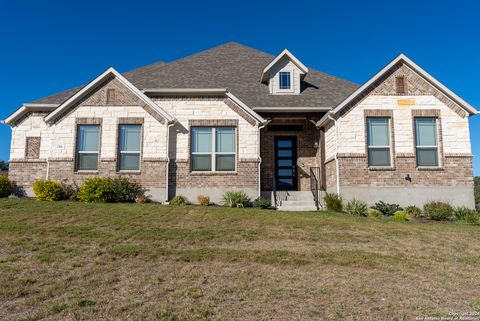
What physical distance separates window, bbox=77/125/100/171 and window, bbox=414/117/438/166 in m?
14.0

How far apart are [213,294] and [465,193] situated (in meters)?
13.8

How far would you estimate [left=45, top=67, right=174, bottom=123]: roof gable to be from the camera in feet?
50.1

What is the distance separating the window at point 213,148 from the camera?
15.7 metres

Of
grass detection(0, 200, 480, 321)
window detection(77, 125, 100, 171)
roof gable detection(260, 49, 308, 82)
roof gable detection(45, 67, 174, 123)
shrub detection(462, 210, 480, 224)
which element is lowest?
grass detection(0, 200, 480, 321)

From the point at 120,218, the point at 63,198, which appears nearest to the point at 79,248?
the point at 120,218

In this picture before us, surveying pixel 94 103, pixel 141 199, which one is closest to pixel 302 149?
pixel 141 199

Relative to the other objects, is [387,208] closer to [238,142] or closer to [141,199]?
[238,142]

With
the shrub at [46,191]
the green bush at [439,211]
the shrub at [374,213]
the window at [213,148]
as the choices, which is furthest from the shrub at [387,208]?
the shrub at [46,191]

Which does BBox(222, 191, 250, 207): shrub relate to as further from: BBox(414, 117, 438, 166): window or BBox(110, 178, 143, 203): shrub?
BBox(414, 117, 438, 166): window

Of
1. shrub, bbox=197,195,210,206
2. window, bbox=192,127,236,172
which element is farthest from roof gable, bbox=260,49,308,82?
shrub, bbox=197,195,210,206

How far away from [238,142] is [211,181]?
6.94ft

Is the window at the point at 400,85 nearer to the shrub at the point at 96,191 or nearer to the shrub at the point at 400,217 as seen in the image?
the shrub at the point at 400,217

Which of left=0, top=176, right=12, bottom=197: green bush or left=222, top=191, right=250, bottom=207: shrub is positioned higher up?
left=0, top=176, right=12, bottom=197: green bush

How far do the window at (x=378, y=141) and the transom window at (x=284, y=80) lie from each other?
4.87m
